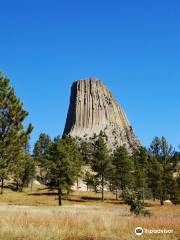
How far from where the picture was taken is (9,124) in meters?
37.5

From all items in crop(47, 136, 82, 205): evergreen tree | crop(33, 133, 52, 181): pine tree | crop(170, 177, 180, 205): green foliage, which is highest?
crop(33, 133, 52, 181): pine tree

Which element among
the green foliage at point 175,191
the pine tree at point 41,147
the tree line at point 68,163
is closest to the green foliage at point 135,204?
the tree line at point 68,163

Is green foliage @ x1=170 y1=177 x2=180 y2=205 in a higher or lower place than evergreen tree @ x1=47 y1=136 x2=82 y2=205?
lower

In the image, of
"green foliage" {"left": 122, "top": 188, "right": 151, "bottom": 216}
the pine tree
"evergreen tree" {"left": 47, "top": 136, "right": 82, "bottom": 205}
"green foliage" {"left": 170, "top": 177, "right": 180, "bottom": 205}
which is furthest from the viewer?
the pine tree

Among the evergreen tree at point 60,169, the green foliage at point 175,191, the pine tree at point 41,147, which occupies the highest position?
the pine tree at point 41,147

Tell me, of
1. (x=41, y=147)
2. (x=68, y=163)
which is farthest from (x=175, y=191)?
(x=41, y=147)

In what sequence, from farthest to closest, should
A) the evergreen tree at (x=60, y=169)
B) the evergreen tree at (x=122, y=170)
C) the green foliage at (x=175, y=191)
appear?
1. the evergreen tree at (x=122, y=170)
2. the green foliage at (x=175, y=191)
3. the evergreen tree at (x=60, y=169)

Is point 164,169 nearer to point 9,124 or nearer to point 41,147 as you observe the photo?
point 9,124

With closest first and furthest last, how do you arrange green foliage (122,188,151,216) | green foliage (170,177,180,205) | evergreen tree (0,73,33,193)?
green foliage (122,188,151,216)
evergreen tree (0,73,33,193)
green foliage (170,177,180,205)

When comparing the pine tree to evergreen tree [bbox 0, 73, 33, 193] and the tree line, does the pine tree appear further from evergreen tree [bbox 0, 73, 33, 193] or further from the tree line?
evergreen tree [bbox 0, 73, 33, 193]

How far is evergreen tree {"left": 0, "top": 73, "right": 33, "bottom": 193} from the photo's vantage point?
36.9 m

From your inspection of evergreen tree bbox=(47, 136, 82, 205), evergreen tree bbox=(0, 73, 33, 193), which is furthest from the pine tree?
evergreen tree bbox=(0, 73, 33, 193)

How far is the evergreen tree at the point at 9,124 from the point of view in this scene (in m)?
36.9

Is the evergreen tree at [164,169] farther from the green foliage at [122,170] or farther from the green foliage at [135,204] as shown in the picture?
the green foliage at [135,204]
